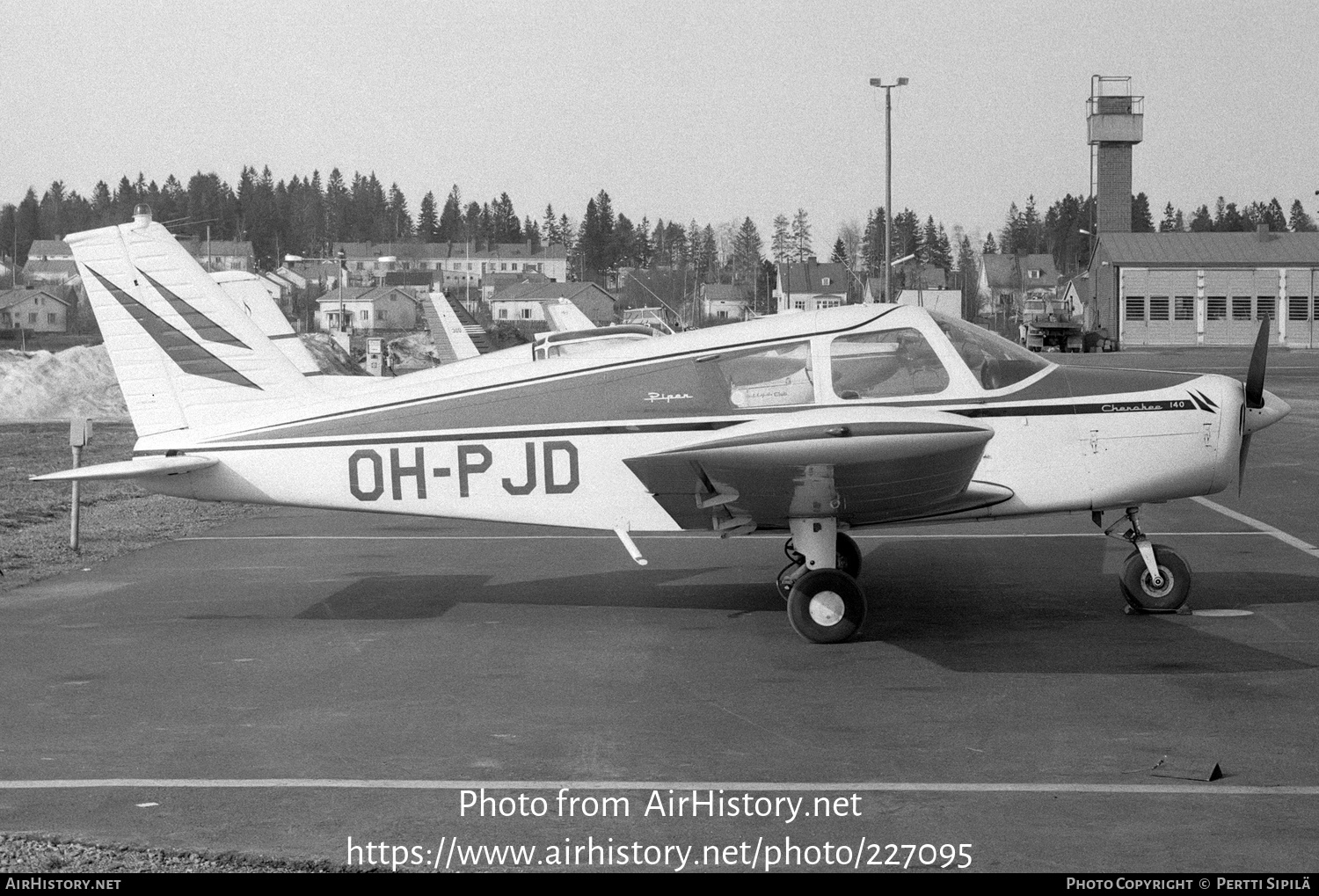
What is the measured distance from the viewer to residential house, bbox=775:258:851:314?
117412mm

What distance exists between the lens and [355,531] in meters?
14.8

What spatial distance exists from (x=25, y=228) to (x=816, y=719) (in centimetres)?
21170

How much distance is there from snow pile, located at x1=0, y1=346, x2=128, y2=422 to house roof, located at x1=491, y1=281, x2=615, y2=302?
3465 inches

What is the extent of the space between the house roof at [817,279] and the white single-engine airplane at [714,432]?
110 metres

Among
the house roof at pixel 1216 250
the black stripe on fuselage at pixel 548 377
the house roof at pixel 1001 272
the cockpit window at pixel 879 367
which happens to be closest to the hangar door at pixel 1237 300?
the house roof at pixel 1216 250

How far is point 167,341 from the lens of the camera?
32.8 ft

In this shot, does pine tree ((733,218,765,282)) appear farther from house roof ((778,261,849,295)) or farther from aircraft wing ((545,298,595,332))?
aircraft wing ((545,298,595,332))

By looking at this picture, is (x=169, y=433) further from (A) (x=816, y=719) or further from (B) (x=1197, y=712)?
(B) (x=1197, y=712)

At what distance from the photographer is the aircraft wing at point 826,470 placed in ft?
26.2

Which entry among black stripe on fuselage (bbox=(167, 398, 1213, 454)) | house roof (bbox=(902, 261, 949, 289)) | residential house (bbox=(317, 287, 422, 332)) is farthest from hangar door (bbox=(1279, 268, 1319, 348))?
residential house (bbox=(317, 287, 422, 332))

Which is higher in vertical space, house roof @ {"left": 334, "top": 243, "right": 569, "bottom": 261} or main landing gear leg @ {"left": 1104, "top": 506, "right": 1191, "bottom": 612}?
house roof @ {"left": 334, "top": 243, "right": 569, "bottom": 261}

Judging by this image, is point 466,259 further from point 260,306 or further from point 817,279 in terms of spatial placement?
point 260,306

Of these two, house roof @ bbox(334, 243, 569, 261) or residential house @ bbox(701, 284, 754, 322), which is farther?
house roof @ bbox(334, 243, 569, 261)

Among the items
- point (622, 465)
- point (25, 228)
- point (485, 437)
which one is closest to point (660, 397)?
point (622, 465)
